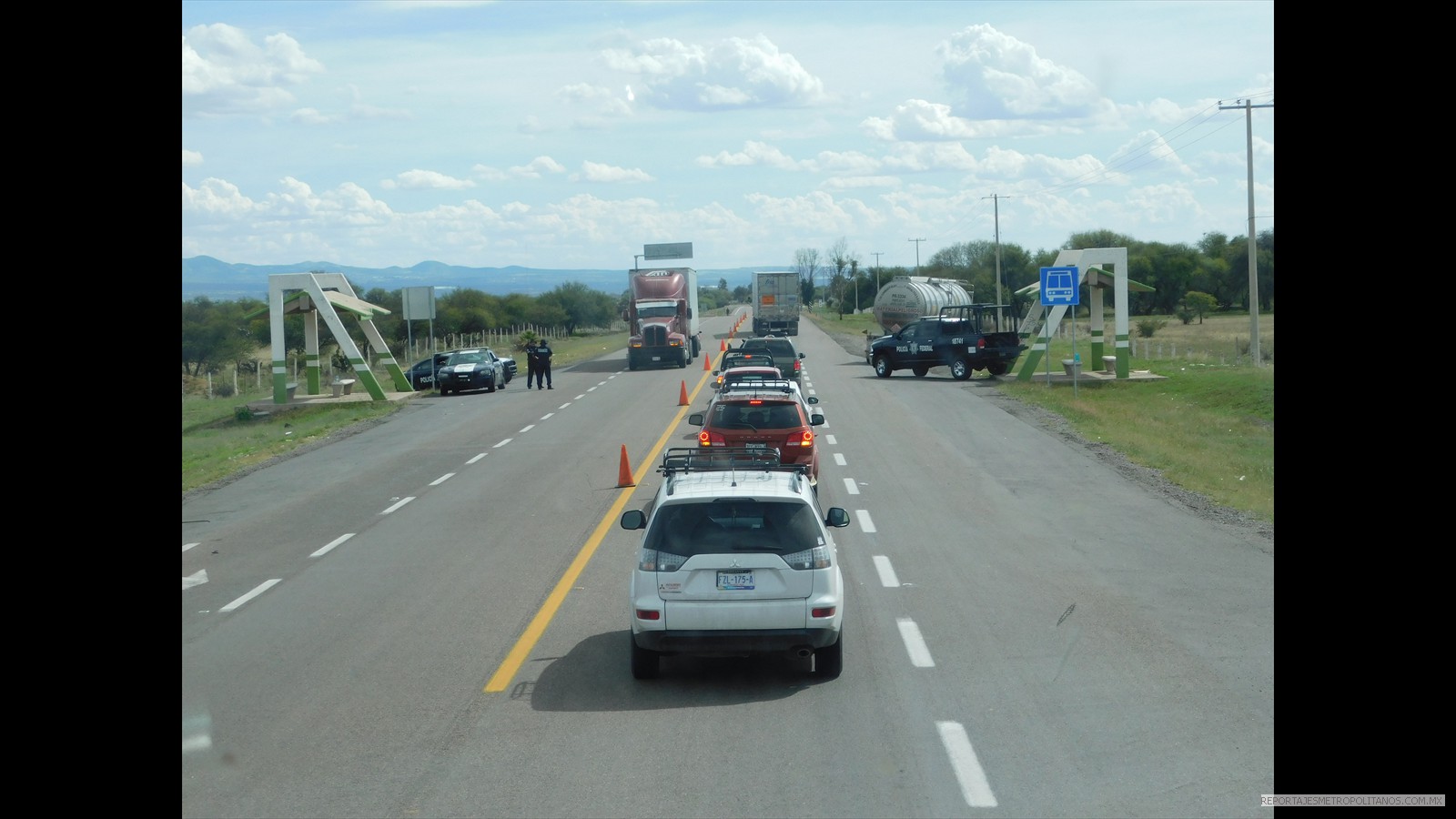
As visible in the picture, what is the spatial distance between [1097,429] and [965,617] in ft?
56.6

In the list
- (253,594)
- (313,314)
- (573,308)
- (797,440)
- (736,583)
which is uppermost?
(573,308)

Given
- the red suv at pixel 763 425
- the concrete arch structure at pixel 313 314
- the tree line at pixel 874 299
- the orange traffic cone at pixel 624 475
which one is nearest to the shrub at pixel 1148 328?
the tree line at pixel 874 299

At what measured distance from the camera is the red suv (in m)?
16.9

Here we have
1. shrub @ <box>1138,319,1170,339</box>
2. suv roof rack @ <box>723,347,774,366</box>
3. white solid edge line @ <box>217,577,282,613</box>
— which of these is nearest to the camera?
white solid edge line @ <box>217,577,282,613</box>

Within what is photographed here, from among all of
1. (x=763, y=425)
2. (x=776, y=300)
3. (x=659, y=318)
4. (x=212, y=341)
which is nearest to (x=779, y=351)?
(x=659, y=318)

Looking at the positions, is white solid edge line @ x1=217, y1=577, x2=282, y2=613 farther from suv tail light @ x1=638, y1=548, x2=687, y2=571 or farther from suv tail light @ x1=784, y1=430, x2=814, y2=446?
suv tail light @ x1=784, y1=430, x2=814, y2=446

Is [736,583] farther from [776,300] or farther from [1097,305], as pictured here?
[776,300]

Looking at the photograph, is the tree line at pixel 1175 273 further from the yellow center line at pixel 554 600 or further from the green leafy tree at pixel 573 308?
the yellow center line at pixel 554 600

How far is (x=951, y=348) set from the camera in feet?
141

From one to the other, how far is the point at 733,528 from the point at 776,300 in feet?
234

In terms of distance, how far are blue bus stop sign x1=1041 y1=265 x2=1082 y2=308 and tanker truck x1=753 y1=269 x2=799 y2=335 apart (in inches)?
1756

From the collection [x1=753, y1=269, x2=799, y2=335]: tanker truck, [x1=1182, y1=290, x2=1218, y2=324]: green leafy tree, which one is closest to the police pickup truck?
[x1=753, y1=269, x2=799, y2=335]: tanker truck

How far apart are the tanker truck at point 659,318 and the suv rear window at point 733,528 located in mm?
43060
